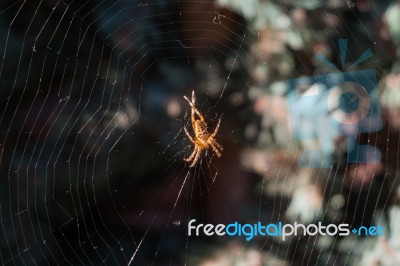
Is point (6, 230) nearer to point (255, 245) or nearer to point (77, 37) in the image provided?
point (77, 37)

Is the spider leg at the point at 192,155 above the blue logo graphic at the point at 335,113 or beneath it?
beneath

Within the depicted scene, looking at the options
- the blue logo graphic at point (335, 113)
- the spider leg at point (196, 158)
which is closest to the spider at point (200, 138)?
the spider leg at point (196, 158)

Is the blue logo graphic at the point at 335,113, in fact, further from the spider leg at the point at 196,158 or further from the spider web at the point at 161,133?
the spider leg at the point at 196,158

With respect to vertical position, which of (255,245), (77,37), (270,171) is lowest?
(255,245)

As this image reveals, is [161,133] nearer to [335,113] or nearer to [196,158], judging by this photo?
[196,158]

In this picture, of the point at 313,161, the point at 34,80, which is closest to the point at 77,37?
the point at 34,80

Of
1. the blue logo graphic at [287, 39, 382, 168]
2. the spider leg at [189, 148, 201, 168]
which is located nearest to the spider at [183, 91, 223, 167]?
the spider leg at [189, 148, 201, 168]
